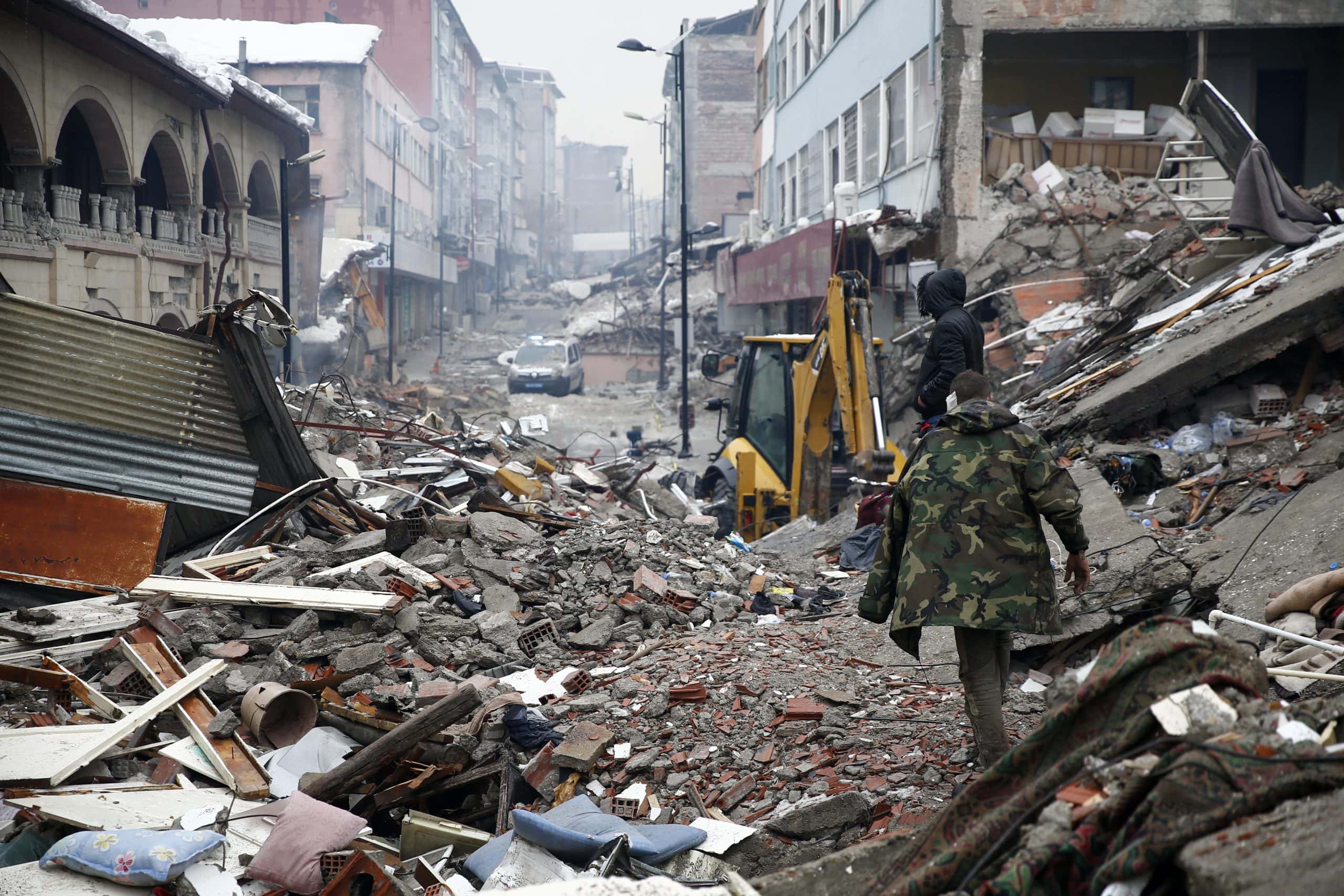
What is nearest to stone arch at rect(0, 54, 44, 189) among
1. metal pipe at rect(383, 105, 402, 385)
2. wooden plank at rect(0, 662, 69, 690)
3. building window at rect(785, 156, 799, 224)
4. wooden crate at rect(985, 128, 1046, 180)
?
wooden plank at rect(0, 662, 69, 690)

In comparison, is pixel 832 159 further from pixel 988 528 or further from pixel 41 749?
pixel 41 749

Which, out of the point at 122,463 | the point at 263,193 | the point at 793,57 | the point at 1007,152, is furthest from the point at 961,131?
the point at 263,193

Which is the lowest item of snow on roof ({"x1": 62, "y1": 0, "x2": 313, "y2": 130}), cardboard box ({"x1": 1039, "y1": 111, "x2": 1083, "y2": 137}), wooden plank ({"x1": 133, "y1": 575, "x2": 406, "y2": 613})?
wooden plank ({"x1": 133, "y1": 575, "x2": 406, "y2": 613})

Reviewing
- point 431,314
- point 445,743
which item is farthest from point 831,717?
point 431,314

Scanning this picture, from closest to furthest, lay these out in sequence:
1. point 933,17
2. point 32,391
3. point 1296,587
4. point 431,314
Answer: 1. point 1296,587
2. point 32,391
3. point 933,17
4. point 431,314

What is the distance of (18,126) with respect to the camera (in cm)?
1306

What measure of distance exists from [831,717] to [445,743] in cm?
193

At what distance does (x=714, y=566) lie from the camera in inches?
335

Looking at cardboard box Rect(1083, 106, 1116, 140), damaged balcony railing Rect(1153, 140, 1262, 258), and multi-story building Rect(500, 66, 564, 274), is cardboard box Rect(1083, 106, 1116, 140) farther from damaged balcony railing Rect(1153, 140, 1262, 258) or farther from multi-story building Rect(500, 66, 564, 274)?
multi-story building Rect(500, 66, 564, 274)

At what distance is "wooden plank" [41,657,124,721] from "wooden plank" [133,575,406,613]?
3.86 ft

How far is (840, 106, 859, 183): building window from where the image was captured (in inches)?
834

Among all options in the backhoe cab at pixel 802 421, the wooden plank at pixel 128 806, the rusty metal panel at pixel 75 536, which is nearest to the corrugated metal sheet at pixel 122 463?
the rusty metal panel at pixel 75 536

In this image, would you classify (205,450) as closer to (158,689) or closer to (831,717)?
(158,689)

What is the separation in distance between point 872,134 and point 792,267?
2.98 m
